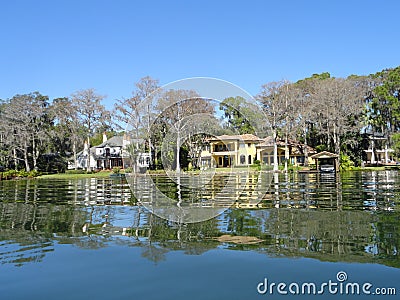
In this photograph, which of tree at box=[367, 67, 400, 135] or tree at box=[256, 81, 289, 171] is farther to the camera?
tree at box=[367, 67, 400, 135]

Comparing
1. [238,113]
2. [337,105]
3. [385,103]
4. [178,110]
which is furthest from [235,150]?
[385,103]

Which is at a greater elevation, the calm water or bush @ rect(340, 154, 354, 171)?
bush @ rect(340, 154, 354, 171)

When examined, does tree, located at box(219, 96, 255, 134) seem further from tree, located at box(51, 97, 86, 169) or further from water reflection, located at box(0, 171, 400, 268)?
tree, located at box(51, 97, 86, 169)

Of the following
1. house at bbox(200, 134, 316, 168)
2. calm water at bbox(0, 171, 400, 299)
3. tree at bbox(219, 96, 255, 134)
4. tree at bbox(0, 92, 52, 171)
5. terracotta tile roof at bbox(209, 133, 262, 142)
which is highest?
tree at bbox(0, 92, 52, 171)

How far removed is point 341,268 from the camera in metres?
4.75

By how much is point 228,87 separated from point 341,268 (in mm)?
3820

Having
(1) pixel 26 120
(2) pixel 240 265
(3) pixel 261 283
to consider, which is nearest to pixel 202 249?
(2) pixel 240 265

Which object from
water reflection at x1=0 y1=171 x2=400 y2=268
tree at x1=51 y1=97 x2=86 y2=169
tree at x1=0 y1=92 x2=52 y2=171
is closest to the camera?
water reflection at x1=0 y1=171 x2=400 y2=268

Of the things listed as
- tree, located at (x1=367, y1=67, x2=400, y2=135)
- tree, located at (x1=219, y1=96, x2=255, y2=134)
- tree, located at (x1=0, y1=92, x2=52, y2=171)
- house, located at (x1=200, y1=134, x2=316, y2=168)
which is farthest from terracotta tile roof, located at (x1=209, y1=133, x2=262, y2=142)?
tree, located at (x1=367, y1=67, x2=400, y2=135)

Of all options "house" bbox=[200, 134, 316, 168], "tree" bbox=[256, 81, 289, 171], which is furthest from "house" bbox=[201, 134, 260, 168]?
"tree" bbox=[256, 81, 289, 171]

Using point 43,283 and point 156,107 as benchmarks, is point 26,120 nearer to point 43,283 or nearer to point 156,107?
point 156,107

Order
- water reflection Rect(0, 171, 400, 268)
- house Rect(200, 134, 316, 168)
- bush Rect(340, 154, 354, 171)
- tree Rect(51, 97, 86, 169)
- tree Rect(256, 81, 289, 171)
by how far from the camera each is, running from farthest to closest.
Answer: tree Rect(51, 97, 86, 169), bush Rect(340, 154, 354, 171), tree Rect(256, 81, 289, 171), house Rect(200, 134, 316, 168), water reflection Rect(0, 171, 400, 268)

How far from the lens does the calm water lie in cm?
425

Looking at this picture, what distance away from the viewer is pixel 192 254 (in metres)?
5.56
